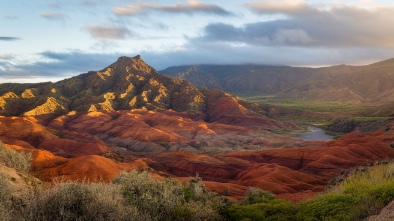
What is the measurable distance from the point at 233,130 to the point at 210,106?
42604mm

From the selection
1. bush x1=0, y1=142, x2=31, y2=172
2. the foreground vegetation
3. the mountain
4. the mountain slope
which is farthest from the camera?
the mountain

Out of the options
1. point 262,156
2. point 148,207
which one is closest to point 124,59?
point 262,156

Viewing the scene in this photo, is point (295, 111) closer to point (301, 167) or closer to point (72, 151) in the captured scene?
point (301, 167)

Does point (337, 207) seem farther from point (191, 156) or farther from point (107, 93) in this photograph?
point (107, 93)

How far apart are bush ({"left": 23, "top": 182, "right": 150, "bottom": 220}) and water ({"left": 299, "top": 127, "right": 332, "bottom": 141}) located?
103m

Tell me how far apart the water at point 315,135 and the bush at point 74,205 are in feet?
337

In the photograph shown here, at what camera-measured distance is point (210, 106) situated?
515 feet

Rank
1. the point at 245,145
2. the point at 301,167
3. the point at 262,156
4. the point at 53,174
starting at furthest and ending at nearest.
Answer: the point at 245,145
the point at 262,156
the point at 301,167
the point at 53,174

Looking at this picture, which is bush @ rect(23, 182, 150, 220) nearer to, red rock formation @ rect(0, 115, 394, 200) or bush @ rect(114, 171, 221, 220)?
bush @ rect(114, 171, 221, 220)

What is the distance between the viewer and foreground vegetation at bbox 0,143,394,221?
484 inches

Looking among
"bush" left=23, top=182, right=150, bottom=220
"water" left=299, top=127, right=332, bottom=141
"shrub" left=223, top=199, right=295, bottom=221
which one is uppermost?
"bush" left=23, top=182, right=150, bottom=220

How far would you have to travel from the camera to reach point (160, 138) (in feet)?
322

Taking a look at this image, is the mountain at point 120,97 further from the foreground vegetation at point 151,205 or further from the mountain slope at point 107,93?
the foreground vegetation at point 151,205

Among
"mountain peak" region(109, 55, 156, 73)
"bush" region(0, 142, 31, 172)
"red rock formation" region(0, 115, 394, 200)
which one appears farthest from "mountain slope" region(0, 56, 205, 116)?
"bush" region(0, 142, 31, 172)
